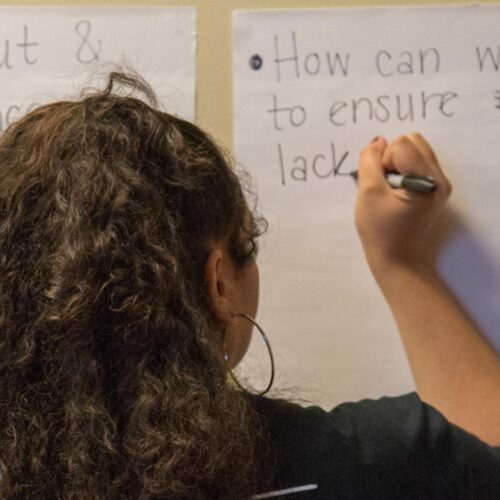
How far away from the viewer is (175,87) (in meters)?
0.68

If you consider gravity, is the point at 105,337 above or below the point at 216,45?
below

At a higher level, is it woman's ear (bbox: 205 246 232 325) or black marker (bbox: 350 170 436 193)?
black marker (bbox: 350 170 436 193)

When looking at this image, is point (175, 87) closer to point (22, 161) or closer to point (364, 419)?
point (22, 161)

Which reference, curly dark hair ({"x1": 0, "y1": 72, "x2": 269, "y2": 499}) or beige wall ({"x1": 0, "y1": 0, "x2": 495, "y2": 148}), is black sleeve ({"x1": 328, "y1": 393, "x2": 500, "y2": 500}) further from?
beige wall ({"x1": 0, "y1": 0, "x2": 495, "y2": 148})

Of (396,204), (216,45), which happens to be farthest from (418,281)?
(216,45)

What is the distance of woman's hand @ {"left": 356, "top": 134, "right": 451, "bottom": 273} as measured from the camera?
0.64m

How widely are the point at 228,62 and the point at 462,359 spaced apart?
368 millimetres

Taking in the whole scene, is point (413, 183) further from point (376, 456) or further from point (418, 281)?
point (376, 456)

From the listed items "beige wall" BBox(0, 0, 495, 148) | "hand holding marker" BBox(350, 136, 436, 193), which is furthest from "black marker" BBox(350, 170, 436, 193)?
"beige wall" BBox(0, 0, 495, 148)

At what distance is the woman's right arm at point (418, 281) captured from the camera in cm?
63

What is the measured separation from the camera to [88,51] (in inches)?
27.0

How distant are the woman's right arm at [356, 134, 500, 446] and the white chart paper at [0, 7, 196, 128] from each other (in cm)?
20

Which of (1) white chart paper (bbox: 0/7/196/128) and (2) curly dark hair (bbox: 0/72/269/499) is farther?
(1) white chart paper (bbox: 0/7/196/128)

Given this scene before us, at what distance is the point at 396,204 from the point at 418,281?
0.08 meters
